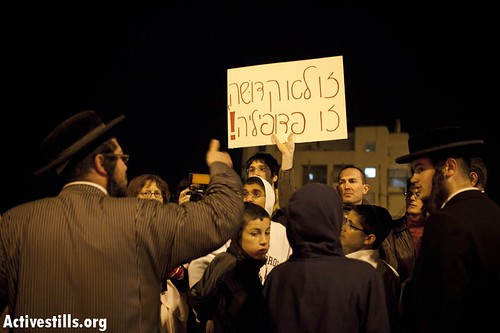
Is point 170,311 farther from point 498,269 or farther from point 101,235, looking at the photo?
point 498,269

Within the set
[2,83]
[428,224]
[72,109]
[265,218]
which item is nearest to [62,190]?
[265,218]

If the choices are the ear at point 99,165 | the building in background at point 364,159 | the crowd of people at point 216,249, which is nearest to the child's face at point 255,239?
the crowd of people at point 216,249

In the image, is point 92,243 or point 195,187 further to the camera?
point 195,187

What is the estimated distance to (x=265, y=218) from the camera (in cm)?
448

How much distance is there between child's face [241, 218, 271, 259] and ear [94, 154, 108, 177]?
1.66 meters

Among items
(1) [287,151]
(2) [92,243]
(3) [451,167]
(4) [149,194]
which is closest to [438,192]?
(3) [451,167]

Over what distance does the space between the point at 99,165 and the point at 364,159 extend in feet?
173

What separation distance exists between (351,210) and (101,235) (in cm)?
281

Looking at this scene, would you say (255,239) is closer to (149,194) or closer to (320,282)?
(320,282)

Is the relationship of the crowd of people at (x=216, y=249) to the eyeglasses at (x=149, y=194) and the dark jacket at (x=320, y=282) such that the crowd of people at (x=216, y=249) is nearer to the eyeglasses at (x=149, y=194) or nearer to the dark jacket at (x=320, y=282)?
the dark jacket at (x=320, y=282)

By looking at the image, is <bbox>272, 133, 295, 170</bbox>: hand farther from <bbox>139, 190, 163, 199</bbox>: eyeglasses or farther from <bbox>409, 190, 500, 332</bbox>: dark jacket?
<bbox>409, 190, 500, 332</bbox>: dark jacket

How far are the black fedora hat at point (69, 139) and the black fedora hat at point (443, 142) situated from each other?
207cm

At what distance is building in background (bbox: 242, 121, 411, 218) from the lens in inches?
2120

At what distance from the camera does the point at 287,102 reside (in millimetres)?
5770
